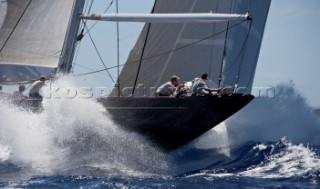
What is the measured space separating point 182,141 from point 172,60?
4.20m

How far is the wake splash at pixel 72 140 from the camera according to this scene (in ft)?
42.6

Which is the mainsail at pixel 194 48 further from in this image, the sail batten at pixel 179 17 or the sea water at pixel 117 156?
the sail batten at pixel 179 17

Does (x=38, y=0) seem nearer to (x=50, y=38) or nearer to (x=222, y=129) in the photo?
(x=50, y=38)

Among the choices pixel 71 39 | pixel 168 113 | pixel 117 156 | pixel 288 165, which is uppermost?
pixel 71 39

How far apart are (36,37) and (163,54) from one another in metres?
3.69

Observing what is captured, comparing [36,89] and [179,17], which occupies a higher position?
[179,17]

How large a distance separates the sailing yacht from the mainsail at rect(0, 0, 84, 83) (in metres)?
0.02

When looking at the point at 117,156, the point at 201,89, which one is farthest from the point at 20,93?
the point at 201,89

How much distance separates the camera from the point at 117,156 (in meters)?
13.1

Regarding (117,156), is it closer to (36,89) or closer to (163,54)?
(36,89)

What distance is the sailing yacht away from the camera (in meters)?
13.4

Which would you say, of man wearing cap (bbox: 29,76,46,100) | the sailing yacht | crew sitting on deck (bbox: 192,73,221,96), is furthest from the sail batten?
man wearing cap (bbox: 29,76,46,100)

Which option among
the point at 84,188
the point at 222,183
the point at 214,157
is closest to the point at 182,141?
the point at 214,157

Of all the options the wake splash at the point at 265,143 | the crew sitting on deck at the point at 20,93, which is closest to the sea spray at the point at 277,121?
the wake splash at the point at 265,143
